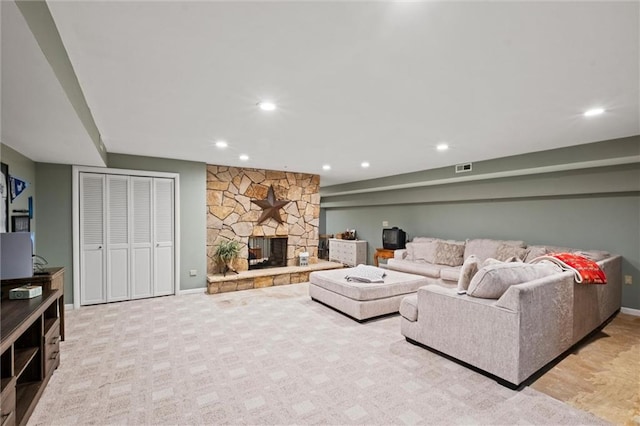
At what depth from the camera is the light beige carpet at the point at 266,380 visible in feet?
6.75

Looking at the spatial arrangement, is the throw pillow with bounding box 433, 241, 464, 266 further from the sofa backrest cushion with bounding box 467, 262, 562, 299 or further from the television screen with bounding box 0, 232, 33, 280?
the television screen with bounding box 0, 232, 33, 280

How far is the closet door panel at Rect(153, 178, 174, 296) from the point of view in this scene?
4.98 metres

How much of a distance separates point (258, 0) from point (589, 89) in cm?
255

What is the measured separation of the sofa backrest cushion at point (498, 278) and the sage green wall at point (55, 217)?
17.5 ft

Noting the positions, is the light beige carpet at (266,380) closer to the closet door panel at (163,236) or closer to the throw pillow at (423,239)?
the closet door panel at (163,236)

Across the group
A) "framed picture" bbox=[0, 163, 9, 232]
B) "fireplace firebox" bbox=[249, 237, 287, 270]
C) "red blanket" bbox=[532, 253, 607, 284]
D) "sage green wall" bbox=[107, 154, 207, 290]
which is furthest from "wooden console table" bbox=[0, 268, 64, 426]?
"red blanket" bbox=[532, 253, 607, 284]

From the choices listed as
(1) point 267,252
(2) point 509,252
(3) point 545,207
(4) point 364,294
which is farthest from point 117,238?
(3) point 545,207

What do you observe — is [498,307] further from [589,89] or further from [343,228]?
[343,228]

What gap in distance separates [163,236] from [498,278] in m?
4.89

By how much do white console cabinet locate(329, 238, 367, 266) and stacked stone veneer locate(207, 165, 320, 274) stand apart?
4.82 feet

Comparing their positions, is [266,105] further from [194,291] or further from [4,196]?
[194,291]

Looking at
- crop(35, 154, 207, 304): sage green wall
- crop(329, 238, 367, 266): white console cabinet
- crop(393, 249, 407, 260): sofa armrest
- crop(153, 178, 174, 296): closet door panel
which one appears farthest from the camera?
crop(329, 238, 367, 266): white console cabinet

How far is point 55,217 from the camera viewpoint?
4.27m

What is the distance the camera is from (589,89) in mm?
2297
